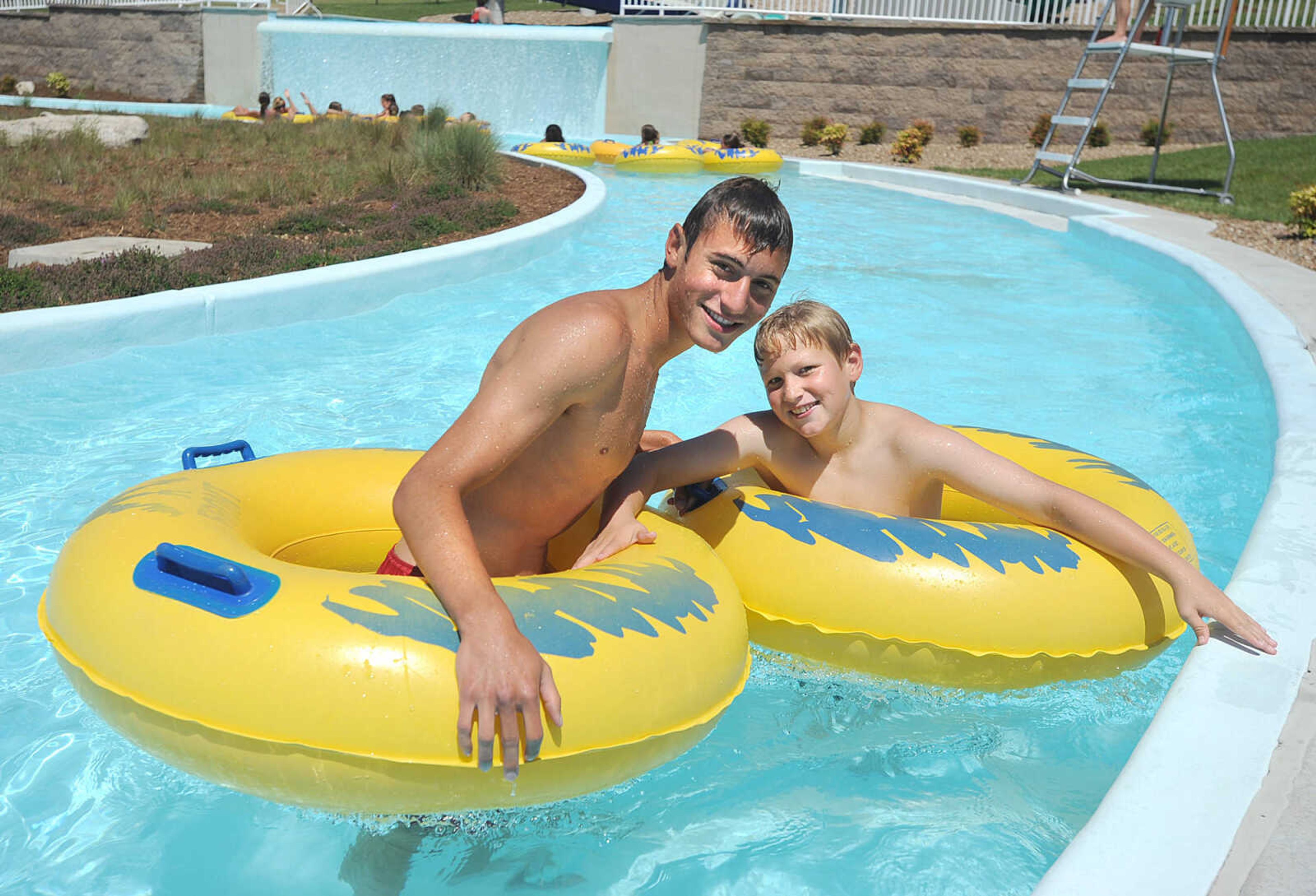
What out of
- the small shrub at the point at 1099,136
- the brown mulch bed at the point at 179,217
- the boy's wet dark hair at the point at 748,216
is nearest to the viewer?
the boy's wet dark hair at the point at 748,216

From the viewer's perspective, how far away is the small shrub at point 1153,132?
1641cm

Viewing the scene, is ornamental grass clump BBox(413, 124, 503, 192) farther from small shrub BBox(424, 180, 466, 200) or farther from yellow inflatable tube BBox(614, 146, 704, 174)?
yellow inflatable tube BBox(614, 146, 704, 174)

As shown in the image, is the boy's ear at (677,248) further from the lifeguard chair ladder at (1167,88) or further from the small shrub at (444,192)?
the lifeguard chair ladder at (1167,88)

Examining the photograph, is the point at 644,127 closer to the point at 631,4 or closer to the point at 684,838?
the point at 631,4

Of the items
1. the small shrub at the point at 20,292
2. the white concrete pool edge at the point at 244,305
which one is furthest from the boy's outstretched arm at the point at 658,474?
the small shrub at the point at 20,292

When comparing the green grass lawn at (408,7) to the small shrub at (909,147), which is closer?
the small shrub at (909,147)

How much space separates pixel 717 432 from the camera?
3209 millimetres

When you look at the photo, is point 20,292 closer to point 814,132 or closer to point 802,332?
point 802,332

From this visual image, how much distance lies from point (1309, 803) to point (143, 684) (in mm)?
2224

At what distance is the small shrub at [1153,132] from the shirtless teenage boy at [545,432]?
16.1 m

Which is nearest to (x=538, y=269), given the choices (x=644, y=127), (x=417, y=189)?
(x=417, y=189)

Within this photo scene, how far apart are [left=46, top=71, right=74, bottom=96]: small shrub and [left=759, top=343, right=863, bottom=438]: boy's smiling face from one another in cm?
2494

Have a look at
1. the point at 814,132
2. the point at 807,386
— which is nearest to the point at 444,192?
the point at 807,386

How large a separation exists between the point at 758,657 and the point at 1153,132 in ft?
52.8
